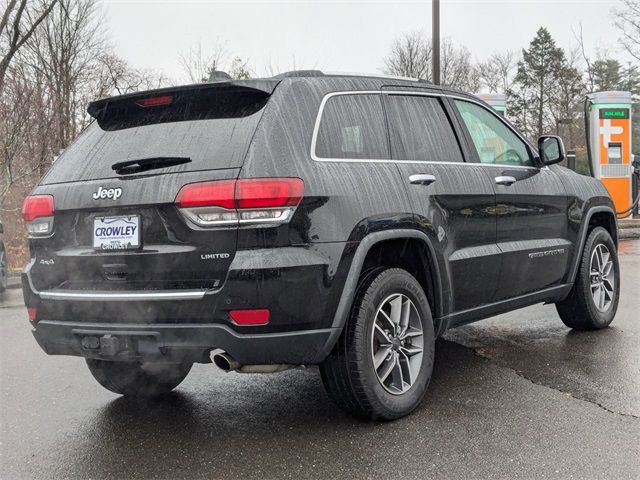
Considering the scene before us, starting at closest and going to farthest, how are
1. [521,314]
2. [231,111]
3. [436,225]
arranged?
[231,111]
[436,225]
[521,314]

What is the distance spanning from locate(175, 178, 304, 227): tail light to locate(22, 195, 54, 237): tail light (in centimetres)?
84

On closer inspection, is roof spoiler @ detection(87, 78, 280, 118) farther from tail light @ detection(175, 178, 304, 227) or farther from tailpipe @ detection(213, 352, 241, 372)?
tailpipe @ detection(213, 352, 241, 372)

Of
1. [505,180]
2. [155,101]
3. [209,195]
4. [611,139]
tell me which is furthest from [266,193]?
[611,139]

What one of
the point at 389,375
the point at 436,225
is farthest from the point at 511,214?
the point at 389,375

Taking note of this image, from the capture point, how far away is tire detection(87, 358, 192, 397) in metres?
3.83

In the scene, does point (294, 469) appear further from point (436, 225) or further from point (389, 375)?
point (436, 225)

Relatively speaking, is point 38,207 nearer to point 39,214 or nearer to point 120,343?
point 39,214

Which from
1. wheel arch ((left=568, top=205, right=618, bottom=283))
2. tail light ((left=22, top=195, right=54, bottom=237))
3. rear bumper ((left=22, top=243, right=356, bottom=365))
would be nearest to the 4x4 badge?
tail light ((left=22, top=195, right=54, bottom=237))

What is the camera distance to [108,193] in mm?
3133

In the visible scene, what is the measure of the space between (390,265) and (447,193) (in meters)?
0.57

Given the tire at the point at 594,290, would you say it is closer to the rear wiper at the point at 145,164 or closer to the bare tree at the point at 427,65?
the rear wiper at the point at 145,164

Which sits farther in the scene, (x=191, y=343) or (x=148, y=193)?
(x=148, y=193)

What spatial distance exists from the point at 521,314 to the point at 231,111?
3995 millimetres

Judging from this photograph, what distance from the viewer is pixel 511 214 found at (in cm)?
437
